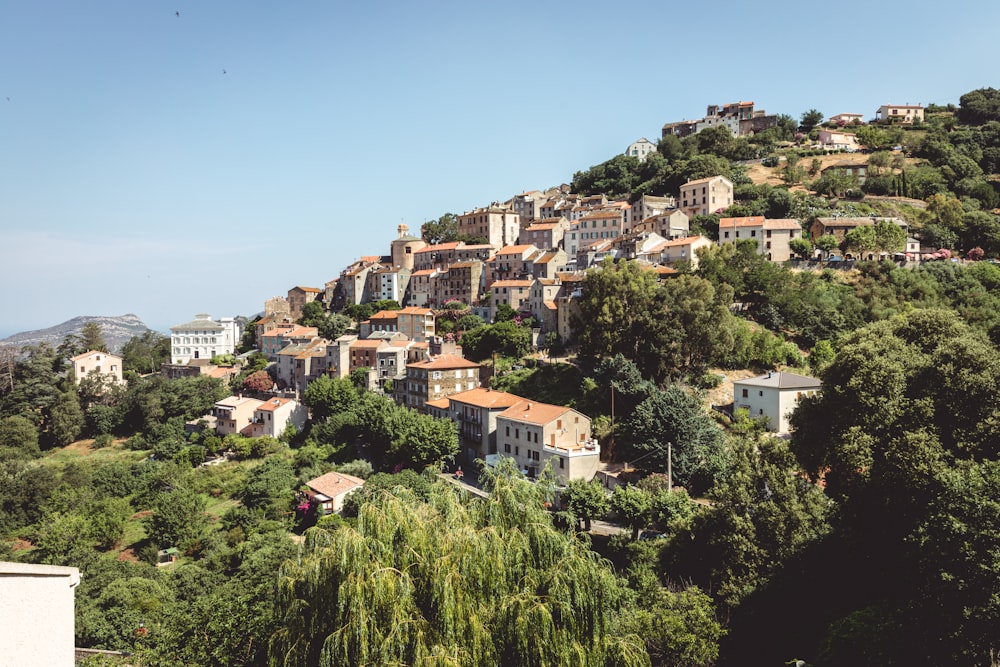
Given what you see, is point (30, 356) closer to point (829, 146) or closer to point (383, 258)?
point (383, 258)

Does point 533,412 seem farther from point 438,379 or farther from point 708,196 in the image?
point 708,196

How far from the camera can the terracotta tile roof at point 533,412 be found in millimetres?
37844

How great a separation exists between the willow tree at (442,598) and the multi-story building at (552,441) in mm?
22898

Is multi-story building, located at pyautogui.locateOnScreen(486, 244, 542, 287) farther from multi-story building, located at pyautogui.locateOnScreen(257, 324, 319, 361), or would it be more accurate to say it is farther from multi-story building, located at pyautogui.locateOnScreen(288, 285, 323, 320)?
multi-story building, located at pyautogui.locateOnScreen(288, 285, 323, 320)

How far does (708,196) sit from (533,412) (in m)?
45.5

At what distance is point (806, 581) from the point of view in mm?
18812

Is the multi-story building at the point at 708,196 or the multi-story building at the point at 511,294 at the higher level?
the multi-story building at the point at 708,196

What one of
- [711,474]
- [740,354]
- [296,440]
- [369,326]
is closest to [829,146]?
[740,354]

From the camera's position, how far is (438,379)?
166 feet

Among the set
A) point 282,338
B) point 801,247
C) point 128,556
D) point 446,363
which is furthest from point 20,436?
point 801,247

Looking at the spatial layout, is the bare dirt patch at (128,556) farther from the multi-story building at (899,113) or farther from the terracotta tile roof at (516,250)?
the multi-story building at (899,113)

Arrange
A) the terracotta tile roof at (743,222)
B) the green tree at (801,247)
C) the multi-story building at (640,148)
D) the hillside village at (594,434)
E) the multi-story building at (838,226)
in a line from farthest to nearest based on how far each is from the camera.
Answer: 1. the multi-story building at (640,148)
2. the multi-story building at (838,226)
3. the terracotta tile roof at (743,222)
4. the green tree at (801,247)
5. the hillside village at (594,434)

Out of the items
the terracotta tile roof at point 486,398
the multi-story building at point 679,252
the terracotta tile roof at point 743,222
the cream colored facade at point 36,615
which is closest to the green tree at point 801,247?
the terracotta tile roof at point 743,222

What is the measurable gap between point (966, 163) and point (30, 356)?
115 meters
